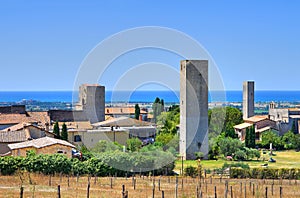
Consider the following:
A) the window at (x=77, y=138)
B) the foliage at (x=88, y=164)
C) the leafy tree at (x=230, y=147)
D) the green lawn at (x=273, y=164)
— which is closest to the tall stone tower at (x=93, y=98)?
the window at (x=77, y=138)

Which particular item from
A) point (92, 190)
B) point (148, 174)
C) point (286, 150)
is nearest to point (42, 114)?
point (286, 150)

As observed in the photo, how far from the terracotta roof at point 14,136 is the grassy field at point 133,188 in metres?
6.83

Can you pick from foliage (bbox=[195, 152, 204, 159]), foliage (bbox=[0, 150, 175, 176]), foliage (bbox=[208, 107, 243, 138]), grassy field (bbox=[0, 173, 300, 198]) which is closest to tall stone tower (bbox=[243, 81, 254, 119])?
foliage (bbox=[208, 107, 243, 138])

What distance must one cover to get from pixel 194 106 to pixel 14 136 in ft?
52.0

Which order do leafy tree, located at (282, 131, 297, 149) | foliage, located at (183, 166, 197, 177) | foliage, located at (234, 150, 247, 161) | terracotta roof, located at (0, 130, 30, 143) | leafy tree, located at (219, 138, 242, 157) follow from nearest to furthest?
foliage, located at (183, 166, 197, 177)
terracotta roof, located at (0, 130, 30, 143)
foliage, located at (234, 150, 247, 161)
leafy tree, located at (219, 138, 242, 157)
leafy tree, located at (282, 131, 297, 149)

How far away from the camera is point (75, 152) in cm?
3441

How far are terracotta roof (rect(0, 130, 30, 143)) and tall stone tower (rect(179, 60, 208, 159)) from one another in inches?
557

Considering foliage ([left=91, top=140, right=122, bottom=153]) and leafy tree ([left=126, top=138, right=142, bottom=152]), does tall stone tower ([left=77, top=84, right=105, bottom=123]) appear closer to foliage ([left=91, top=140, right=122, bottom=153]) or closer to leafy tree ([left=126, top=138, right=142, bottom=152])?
leafy tree ([left=126, top=138, right=142, bottom=152])

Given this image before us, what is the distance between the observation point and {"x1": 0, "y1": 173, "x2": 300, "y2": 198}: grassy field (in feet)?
73.3

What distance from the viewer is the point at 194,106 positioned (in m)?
45.6

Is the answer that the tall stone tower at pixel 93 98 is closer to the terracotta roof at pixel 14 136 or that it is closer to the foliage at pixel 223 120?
the foliage at pixel 223 120

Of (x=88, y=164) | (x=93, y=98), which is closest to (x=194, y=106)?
(x=88, y=164)

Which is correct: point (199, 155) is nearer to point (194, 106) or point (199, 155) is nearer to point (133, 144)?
point (194, 106)

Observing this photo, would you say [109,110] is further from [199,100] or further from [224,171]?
[224,171]
